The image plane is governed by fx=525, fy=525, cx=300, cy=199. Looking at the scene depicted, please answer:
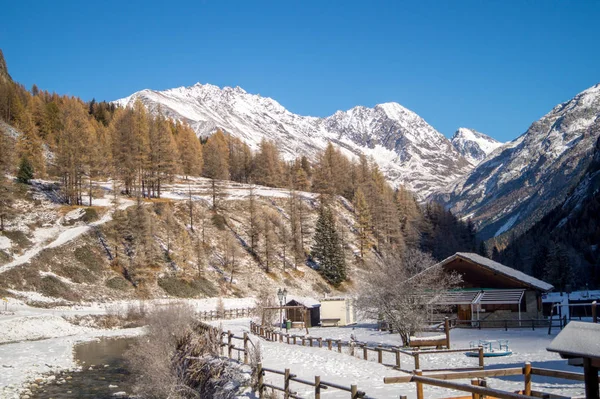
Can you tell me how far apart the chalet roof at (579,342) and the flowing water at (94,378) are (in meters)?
21.1

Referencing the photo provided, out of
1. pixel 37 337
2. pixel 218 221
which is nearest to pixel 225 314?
pixel 37 337

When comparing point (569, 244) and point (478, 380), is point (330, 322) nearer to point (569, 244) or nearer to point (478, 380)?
point (478, 380)

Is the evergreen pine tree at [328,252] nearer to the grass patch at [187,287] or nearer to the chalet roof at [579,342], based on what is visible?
the grass patch at [187,287]

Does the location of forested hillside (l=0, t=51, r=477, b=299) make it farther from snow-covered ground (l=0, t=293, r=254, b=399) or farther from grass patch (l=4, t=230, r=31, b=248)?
snow-covered ground (l=0, t=293, r=254, b=399)

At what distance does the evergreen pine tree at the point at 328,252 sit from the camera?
8194 centimetres

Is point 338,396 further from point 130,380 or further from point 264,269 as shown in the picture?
point 264,269

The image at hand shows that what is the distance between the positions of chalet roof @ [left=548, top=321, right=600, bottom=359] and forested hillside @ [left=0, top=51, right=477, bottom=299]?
38.8 metres

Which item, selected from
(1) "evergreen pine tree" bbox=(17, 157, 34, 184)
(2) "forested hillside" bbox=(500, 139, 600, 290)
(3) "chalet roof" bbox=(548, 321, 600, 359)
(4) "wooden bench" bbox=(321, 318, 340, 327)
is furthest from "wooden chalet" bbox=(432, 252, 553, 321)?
(1) "evergreen pine tree" bbox=(17, 157, 34, 184)

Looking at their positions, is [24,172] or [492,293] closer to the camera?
[492,293]

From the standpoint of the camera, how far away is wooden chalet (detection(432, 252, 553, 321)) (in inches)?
1603

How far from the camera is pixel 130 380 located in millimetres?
26828

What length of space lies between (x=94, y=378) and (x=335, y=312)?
28336 millimetres

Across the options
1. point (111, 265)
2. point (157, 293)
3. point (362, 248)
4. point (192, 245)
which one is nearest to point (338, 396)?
point (157, 293)

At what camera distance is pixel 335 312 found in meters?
51.8
